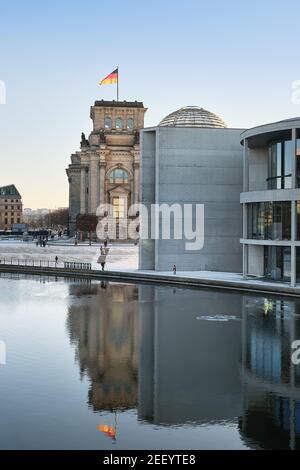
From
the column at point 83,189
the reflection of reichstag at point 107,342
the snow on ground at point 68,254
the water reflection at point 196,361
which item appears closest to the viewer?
the water reflection at point 196,361

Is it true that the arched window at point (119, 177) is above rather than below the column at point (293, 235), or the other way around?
above

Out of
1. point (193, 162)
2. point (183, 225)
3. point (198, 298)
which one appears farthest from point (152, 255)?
point (198, 298)

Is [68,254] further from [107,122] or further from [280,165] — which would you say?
[107,122]

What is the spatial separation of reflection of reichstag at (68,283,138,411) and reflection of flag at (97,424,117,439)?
4.58ft

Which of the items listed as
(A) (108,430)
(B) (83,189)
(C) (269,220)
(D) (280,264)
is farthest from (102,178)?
(A) (108,430)

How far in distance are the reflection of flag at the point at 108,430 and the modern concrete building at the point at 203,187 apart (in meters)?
38.8

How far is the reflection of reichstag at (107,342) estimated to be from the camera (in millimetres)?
16391

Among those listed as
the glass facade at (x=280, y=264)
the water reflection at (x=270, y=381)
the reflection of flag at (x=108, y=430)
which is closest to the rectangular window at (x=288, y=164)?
the glass facade at (x=280, y=264)

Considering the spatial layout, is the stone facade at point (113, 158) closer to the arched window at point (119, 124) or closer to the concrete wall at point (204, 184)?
the arched window at point (119, 124)

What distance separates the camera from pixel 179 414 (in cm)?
1468

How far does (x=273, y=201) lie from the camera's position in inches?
1687

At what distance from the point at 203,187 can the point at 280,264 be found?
39.3ft

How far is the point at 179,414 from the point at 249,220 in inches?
1308
